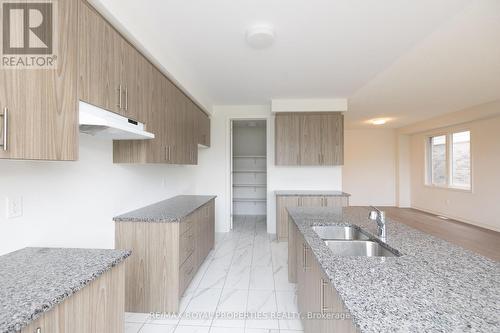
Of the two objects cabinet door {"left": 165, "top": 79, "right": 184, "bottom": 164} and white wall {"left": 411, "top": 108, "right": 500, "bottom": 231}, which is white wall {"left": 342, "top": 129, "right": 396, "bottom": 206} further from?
cabinet door {"left": 165, "top": 79, "right": 184, "bottom": 164}

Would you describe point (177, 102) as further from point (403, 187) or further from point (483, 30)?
point (403, 187)

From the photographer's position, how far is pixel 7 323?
0.75 metres

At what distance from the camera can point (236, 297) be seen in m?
2.37

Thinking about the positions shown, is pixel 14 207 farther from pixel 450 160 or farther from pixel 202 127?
pixel 450 160

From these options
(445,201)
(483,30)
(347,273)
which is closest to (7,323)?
(347,273)

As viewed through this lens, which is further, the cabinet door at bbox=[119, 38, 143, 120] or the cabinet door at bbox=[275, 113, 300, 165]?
the cabinet door at bbox=[275, 113, 300, 165]

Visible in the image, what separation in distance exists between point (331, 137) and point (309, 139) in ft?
1.35

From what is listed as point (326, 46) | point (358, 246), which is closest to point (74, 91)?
point (358, 246)

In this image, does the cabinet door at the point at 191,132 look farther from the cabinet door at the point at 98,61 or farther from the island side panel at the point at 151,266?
the cabinet door at the point at 98,61

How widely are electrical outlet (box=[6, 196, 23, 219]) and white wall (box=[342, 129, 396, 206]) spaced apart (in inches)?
304

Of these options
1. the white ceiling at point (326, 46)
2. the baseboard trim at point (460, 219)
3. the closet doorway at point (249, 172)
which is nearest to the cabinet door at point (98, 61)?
the white ceiling at point (326, 46)

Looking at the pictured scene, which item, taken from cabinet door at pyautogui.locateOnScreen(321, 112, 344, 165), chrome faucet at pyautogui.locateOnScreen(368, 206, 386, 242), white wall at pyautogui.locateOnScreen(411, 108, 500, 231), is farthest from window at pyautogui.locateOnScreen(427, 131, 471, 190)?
chrome faucet at pyautogui.locateOnScreen(368, 206, 386, 242)

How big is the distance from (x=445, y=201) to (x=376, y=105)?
11.6 feet

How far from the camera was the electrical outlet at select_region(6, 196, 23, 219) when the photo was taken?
1.28m
